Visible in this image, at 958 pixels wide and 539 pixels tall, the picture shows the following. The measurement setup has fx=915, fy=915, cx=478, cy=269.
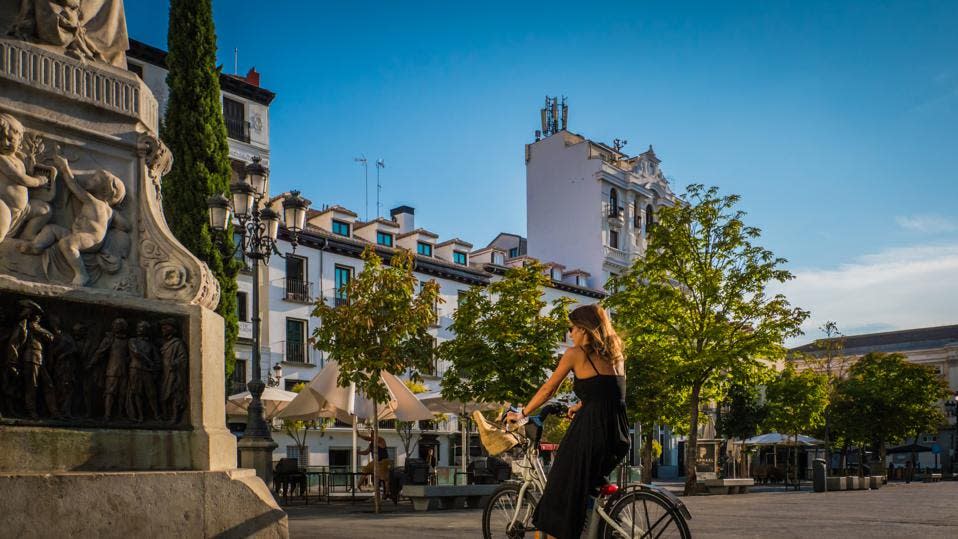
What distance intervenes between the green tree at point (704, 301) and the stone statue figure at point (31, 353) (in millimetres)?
23046

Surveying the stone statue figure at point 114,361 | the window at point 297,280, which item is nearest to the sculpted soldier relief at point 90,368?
the stone statue figure at point 114,361

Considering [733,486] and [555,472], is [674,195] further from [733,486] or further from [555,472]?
[555,472]

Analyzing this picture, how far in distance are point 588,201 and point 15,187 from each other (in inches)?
2075

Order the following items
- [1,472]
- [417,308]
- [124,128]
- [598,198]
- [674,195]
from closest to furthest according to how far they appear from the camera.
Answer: [1,472], [124,128], [417,308], [598,198], [674,195]

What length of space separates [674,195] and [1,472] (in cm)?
6092

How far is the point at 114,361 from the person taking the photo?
18.8 feet

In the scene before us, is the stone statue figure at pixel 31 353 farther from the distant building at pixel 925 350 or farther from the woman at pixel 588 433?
the distant building at pixel 925 350

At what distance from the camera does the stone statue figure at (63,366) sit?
18.0ft

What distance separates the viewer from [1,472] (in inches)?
200

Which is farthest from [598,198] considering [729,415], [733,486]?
[733,486]

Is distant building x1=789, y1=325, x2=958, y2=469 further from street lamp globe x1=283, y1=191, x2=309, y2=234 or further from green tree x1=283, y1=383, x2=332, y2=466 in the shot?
street lamp globe x1=283, y1=191, x2=309, y2=234

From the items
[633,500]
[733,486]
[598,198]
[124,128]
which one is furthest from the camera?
[598,198]

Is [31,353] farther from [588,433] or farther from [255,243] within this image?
[255,243]

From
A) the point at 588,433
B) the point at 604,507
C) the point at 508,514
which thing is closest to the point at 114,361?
the point at 508,514
